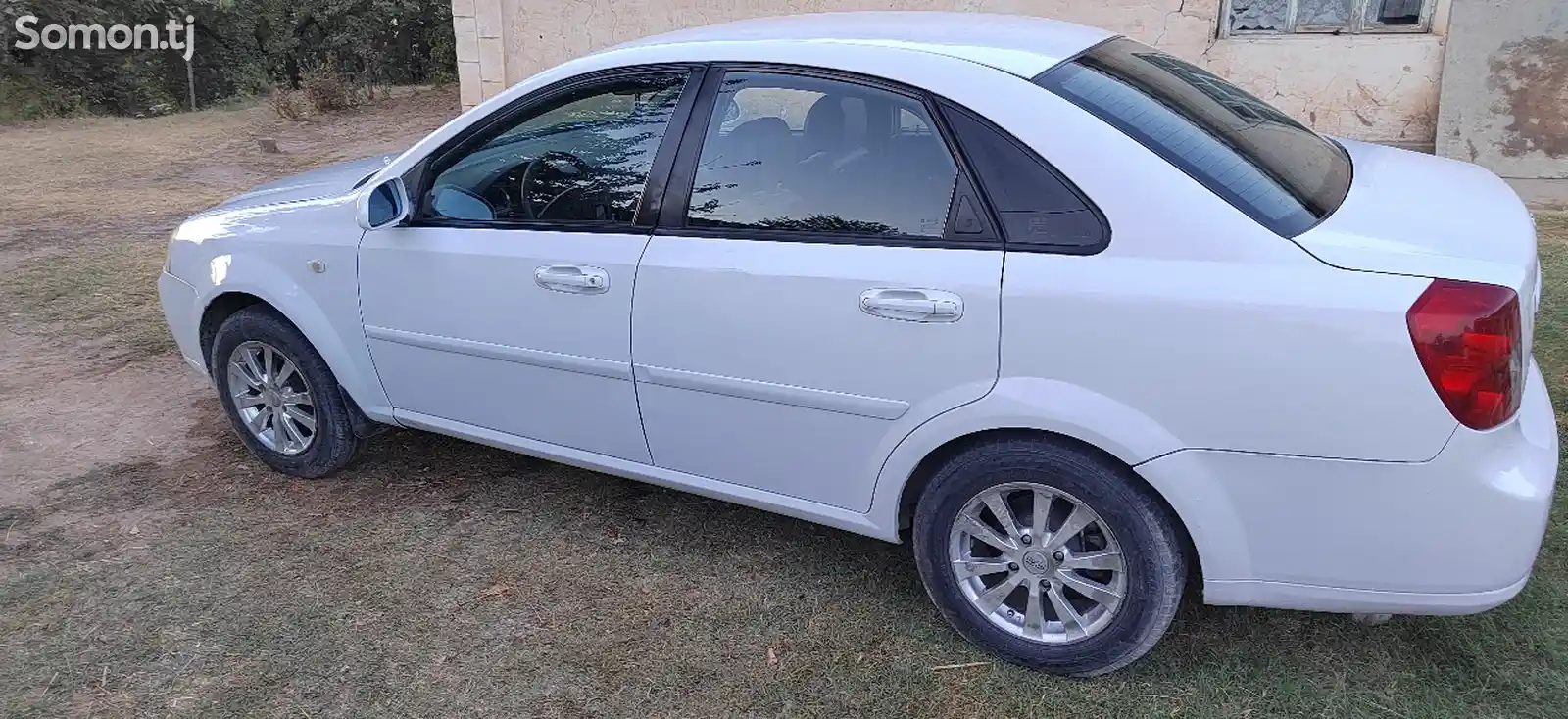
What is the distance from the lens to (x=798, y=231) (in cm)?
300

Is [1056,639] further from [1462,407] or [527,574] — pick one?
[527,574]

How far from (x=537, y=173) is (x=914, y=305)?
137 centimetres

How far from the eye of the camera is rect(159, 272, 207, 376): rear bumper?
14.0ft

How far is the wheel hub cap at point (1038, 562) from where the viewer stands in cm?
278

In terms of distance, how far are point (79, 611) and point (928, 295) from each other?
Answer: 106 inches

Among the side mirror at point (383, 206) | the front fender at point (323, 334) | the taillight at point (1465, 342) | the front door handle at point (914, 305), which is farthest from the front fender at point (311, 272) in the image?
the taillight at point (1465, 342)

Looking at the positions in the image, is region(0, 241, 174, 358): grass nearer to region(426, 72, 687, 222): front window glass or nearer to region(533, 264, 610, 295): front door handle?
region(426, 72, 687, 222): front window glass

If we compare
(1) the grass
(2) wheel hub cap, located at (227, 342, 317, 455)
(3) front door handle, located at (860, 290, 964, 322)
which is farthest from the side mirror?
(1) the grass

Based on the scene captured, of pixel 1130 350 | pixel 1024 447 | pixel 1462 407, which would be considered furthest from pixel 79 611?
pixel 1462 407

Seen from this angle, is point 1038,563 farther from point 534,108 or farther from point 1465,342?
point 534,108

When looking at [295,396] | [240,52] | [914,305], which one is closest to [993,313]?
[914,305]

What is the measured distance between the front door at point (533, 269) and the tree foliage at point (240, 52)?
Result: 13.9 metres

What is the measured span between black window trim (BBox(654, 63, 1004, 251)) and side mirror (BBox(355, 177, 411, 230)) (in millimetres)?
962

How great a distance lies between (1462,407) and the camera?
2.33 m
